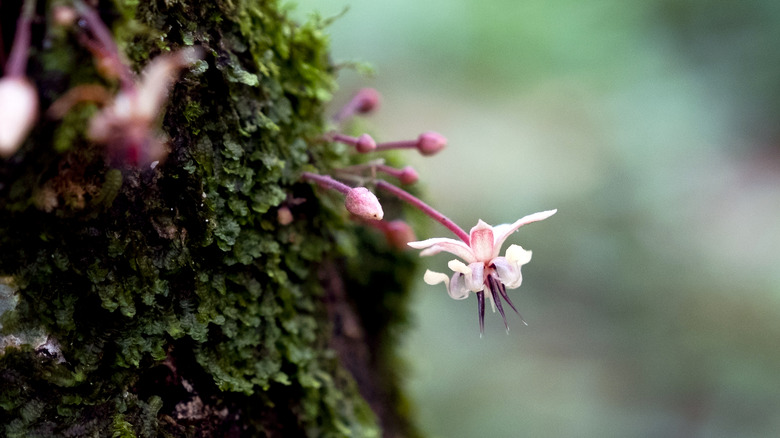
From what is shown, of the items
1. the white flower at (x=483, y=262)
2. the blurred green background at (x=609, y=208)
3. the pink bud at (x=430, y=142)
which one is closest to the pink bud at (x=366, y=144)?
the pink bud at (x=430, y=142)

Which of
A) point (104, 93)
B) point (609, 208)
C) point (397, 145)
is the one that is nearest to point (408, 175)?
point (397, 145)

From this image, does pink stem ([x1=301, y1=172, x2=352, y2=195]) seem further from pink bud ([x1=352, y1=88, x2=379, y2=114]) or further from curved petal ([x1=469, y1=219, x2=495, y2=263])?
pink bud ([x1=352, y1=88, x2=379, y2=114])

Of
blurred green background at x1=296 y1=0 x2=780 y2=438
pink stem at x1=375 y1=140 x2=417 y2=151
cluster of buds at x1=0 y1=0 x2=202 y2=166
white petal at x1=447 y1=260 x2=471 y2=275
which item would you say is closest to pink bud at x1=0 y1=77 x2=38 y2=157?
cluster of buds at x1=0 y1=0 x2=202 y2=166

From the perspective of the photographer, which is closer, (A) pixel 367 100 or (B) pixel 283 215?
(B) pixel 283 215

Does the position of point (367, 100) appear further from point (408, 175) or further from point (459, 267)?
point (459, 267)

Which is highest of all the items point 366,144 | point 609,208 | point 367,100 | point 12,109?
point 609,208

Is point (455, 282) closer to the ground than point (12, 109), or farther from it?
farther from it
